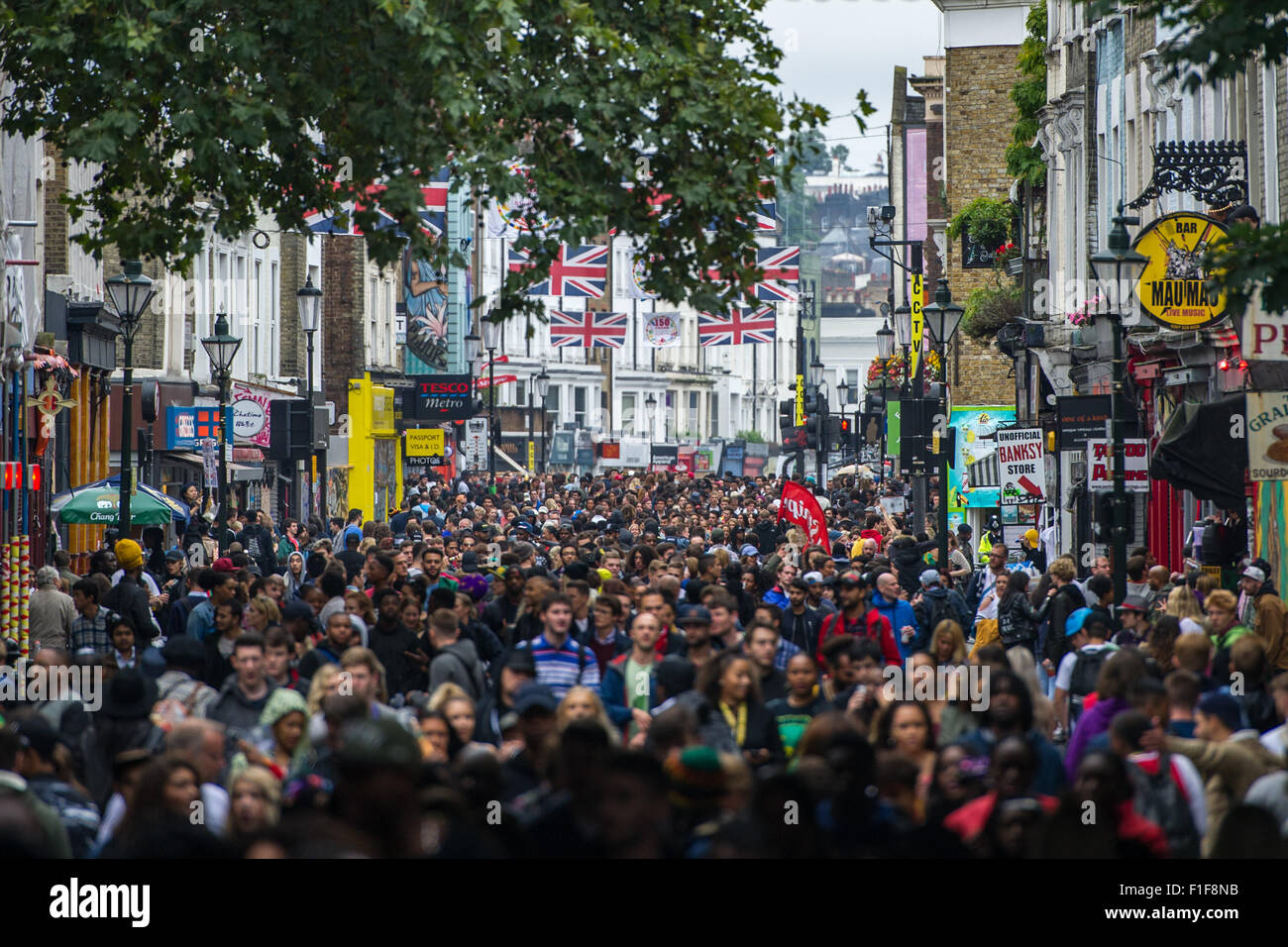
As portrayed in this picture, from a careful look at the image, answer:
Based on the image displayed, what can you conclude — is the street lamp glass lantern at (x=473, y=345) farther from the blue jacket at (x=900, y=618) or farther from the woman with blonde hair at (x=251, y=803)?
the woman with blonde hair at (x=251, y=803)

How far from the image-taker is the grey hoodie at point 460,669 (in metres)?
13.0

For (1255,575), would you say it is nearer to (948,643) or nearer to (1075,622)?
(1075,622)

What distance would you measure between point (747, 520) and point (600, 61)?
2071 cm

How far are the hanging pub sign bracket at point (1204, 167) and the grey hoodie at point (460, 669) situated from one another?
11.9 metres

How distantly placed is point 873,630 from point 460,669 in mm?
3745

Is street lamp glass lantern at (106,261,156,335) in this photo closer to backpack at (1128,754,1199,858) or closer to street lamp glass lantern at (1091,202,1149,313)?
street lamp glass lantern at (1091,202,1149,313)

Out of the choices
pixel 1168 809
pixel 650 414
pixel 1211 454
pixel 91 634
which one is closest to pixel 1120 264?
pixel 1211 454

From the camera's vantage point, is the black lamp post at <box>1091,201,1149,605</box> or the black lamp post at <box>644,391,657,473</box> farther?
the black lamp post at <box>644,391,657,473</box>

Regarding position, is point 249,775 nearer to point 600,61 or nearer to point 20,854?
point 20,854

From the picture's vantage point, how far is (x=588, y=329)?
58125 millimetres

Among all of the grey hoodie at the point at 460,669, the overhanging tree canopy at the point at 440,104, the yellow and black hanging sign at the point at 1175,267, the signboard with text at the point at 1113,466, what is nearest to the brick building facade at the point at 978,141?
the signboard with text at the point at 1113,466

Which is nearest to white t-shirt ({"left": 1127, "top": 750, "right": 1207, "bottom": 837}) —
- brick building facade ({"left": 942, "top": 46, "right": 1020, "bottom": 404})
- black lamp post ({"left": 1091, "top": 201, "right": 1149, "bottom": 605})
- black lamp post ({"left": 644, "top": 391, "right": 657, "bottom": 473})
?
black lamp post ({"left": 1091, "top": 201, "right": 1149, "bottom": 605})

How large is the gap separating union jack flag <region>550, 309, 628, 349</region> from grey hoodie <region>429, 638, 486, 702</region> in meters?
42.5

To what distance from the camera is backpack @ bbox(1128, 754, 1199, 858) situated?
8.70 meters
